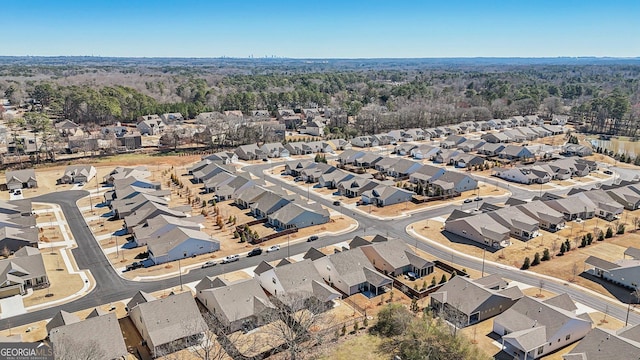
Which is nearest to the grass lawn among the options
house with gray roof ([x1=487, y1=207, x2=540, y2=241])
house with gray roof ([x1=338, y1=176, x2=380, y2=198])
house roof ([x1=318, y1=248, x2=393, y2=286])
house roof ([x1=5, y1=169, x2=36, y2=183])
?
house roof ([x1=318, y1=248, x2=393, y2=286])

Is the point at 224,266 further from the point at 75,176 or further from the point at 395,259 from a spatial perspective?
the point at 75,176

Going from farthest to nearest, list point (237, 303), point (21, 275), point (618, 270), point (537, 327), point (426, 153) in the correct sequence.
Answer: point (426, 153)
point (618, 270)
point (21, 275)
point (237, 303)
point (537, 327)

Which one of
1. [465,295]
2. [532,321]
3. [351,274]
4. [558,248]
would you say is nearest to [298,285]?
[351,274]

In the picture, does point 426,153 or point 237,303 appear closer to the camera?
point 237,303

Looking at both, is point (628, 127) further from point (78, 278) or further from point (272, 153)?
point (78, 278)

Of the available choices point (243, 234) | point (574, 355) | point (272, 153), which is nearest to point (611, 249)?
point (574, 355)

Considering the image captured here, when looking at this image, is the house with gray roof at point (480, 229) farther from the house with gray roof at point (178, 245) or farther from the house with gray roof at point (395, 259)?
the house with gray roof at point (178, 245)

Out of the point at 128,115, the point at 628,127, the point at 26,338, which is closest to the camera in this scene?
the point at 26,338
